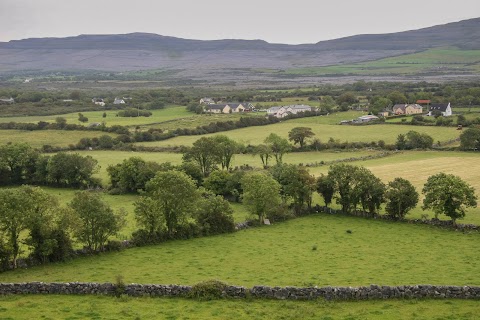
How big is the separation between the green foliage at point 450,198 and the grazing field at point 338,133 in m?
52.9

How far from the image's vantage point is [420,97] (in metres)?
165

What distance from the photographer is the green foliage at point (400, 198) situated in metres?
53.7

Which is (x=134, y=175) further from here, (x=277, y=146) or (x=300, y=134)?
(x=300, y=134)

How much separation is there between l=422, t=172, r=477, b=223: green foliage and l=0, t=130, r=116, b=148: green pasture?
249ft

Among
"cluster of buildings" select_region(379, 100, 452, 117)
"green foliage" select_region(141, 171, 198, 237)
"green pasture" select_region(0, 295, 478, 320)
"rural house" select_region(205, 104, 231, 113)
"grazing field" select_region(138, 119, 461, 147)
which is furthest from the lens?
"rural house" select_region(205, 104, 231, 113)

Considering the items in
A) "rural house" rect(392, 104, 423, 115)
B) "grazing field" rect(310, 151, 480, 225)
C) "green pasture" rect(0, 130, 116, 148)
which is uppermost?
"rural house" rect(392, 104, 423, 115)

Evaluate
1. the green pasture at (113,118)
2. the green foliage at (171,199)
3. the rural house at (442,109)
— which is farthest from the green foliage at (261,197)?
the rural house at (442,109)

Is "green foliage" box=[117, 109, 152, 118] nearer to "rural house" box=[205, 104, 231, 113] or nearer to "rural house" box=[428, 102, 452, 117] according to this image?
"rural house" box=[205, 104, 231, 113]

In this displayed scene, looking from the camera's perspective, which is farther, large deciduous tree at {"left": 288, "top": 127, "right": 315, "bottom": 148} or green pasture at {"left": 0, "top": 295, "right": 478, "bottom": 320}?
large deciduous tree at {"left": 288, "top": 127, "right": 315, "bottom": 148}

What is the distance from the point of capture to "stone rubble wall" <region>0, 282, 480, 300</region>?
32500mm

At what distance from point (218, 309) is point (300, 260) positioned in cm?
1198

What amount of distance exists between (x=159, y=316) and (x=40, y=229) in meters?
15.5

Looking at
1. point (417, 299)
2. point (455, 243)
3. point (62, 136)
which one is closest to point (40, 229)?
point (417, 299)

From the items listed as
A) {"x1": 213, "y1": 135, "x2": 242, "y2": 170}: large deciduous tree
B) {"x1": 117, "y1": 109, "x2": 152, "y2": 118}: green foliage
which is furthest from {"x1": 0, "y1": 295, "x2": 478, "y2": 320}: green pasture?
{"x1": 117, "y1": 109, "x2": 152, "y2": 118}: green foliage
